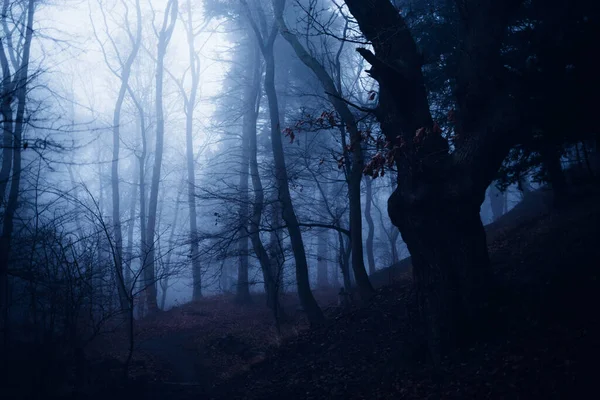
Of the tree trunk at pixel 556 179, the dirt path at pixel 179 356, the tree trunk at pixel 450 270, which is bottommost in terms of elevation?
the dirt path at pixel 179 356

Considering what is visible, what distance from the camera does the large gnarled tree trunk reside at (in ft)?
19.7

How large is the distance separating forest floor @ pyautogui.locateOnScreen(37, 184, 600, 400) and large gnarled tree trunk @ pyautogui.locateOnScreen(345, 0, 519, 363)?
2.06ft

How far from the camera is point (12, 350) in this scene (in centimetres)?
847

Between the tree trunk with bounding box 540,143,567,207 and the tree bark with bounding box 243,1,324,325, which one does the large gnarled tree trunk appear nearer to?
the tree bark with bounding box 243,1,324,325

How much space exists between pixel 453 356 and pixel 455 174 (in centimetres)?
268

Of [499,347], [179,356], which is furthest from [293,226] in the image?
[499,347]

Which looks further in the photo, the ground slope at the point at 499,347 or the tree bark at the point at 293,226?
the tree bark at the point at 293,226

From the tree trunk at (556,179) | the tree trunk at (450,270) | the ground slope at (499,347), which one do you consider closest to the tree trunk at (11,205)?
the ground slope at (499,347)

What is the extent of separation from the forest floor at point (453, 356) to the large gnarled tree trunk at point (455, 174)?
0.63 metres

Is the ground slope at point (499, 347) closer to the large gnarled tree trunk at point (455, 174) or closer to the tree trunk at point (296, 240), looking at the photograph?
the large gnarled tree trunk at point (455, 174)

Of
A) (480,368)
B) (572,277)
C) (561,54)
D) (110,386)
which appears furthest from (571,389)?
(110,386)

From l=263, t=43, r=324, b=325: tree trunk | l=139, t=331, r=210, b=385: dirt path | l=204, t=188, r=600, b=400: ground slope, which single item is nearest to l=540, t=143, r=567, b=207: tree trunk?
l=204, t=188, r=600, b=400: ground slope

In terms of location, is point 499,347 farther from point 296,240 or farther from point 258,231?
point 296,240

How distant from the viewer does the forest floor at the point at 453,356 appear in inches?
200
